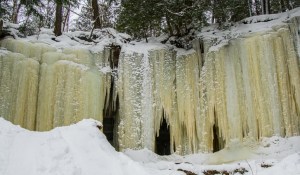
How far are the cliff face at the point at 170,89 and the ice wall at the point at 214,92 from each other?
3 centimetres

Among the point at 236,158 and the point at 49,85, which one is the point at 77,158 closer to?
the point at 49,85

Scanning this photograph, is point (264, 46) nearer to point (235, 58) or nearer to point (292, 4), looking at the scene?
point (235, 58)

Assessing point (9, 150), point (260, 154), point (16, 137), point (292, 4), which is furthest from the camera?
point (292, 4)

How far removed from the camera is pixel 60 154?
22.8 ft

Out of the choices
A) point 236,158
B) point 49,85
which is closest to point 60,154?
point 49,85

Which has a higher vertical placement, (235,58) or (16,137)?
(235,58)

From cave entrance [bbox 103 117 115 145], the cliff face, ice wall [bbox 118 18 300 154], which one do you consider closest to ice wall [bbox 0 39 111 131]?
the cliff face

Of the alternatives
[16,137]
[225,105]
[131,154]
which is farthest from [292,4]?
[16,137]

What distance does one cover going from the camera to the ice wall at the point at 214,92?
10.1 metres

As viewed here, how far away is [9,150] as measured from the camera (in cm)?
705

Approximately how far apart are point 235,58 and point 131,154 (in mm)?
3948

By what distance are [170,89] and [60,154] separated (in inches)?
202

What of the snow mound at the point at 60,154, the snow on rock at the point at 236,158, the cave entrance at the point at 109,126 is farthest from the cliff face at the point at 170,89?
the snow mound at the point at 60,154

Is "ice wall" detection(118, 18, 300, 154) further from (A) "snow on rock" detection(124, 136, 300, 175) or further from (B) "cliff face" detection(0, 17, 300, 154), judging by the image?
(A) "snow on rock" detection(124, 136, 300, 175)
